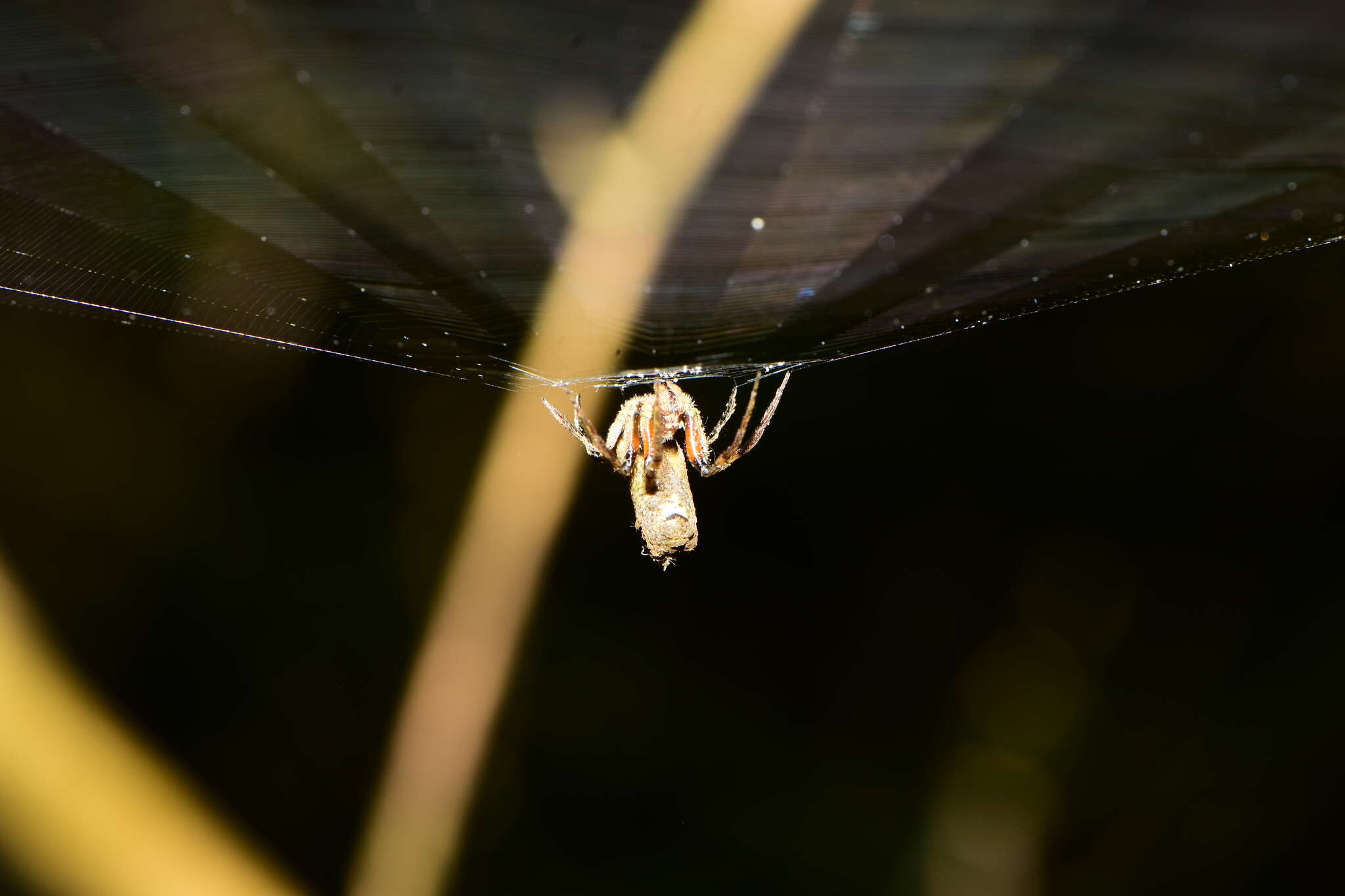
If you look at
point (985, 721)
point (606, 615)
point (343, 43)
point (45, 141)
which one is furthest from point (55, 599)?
point (985, 721)

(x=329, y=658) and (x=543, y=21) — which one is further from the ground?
(x=543, y=21)

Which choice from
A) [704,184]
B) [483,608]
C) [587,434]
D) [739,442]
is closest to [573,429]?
[587,434]

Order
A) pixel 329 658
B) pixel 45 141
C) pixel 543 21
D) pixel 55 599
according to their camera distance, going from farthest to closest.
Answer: pixel 329 658 → pixel 55 599 → pixel 45 141 → pixel 543 21

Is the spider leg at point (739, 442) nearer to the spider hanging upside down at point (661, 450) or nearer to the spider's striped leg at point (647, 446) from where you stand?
the spider hanging upside down at point (661, 450)

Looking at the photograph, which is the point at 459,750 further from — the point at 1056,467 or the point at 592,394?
the point at 1056,467

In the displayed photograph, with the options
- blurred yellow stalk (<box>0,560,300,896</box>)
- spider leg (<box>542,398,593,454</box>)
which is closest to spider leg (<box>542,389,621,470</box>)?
spider leg (<box>542,398,593,454</box>)

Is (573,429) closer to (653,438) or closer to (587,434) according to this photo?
(587,434)

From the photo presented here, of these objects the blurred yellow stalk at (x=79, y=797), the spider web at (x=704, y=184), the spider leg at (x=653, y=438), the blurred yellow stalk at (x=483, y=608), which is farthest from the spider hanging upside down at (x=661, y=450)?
the blurred yellow stalk at (x=79, y=797)
